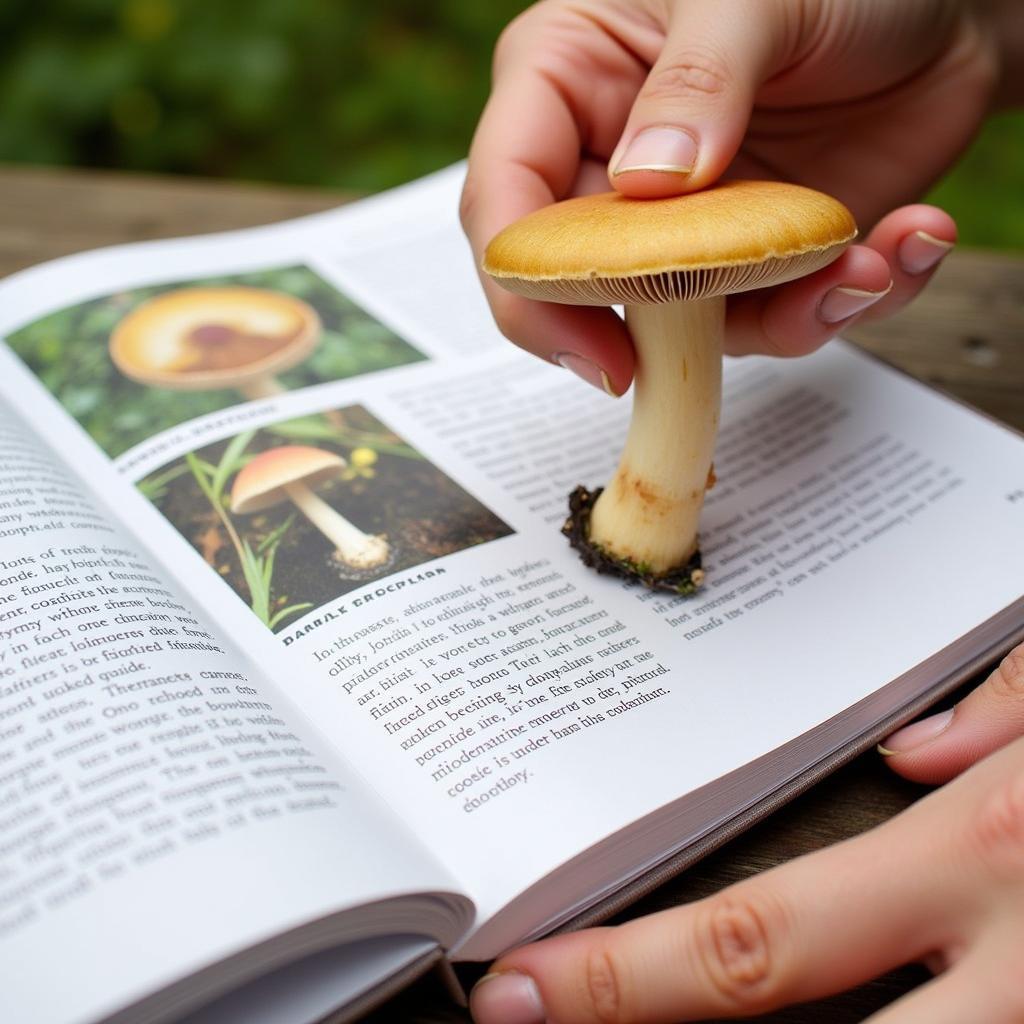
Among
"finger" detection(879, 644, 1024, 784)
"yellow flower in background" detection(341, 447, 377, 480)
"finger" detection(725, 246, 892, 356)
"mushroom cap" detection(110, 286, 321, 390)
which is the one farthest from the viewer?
"mushroom cap" detection(110, 286, 321, 390)

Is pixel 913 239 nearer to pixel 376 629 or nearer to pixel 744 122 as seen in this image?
pixel 744 122

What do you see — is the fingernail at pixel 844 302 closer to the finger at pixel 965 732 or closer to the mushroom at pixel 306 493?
the finger at pixel 965 732

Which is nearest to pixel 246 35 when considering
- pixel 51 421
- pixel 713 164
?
pixel 51 421

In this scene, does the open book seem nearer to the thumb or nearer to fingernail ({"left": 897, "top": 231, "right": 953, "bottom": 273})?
fingernail ({"left": 897, "top": 231, "right": 953, "bottom": 273})

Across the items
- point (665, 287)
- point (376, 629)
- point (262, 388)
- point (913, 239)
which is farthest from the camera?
point (262, 388)

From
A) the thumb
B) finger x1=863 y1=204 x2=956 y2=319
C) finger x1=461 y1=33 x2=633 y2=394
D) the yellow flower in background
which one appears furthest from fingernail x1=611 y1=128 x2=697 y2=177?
the yellow flower in background

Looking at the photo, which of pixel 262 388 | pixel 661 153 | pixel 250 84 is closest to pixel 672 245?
pixel 661 153
